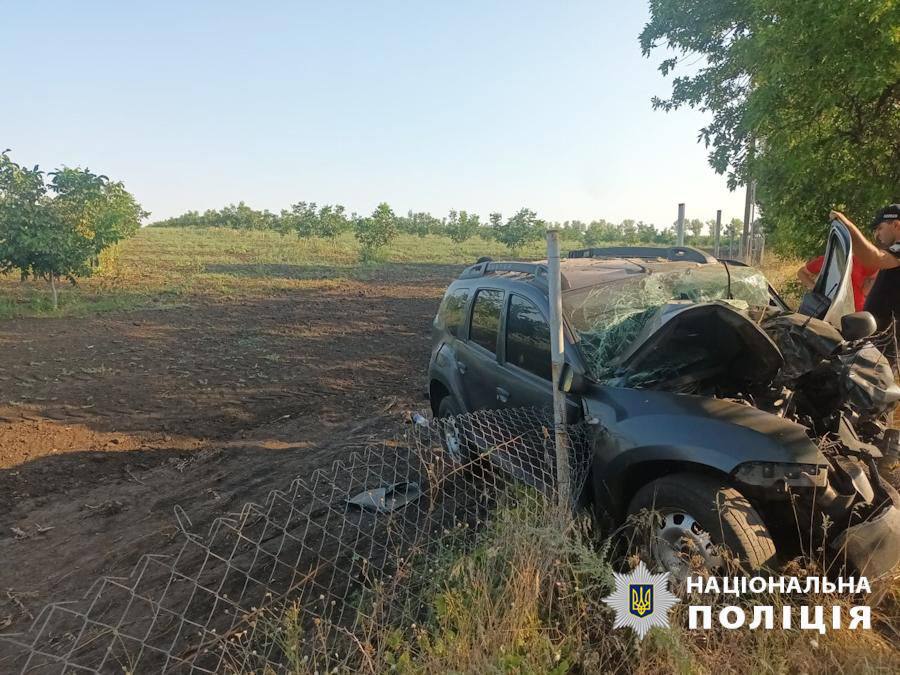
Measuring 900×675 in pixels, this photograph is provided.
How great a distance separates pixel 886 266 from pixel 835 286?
629mm

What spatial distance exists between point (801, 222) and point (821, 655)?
6.12 m

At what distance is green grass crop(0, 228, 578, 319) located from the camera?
574 inches

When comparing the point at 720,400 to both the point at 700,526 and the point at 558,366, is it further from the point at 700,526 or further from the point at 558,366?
the point at 558,366

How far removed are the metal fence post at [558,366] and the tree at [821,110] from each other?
4616 millimetres

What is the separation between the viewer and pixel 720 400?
2.69 m

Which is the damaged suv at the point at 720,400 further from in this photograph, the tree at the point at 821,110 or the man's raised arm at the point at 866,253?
the tree at the point at 821,110

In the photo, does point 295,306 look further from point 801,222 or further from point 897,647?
point 897,647

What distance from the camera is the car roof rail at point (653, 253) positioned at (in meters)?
4.62

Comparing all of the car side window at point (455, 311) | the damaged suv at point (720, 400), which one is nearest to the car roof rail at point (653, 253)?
the damaged suv at point (720, 400)

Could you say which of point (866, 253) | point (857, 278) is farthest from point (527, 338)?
point (857, 278)

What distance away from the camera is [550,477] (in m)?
3.10

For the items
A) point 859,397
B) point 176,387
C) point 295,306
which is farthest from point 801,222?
point 295,306

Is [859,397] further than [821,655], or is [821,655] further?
[859,397]

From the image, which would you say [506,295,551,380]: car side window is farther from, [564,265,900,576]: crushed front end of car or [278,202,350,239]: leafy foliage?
[278,202,350,239]: leafy foliage
